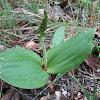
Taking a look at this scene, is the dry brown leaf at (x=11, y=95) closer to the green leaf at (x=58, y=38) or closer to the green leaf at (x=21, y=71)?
the green leaf at (x=21, y=71)

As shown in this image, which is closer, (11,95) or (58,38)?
(11,95)

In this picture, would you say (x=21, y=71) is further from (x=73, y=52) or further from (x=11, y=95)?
(x=73, y=52)

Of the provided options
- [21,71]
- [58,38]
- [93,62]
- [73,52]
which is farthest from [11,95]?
[93,62]

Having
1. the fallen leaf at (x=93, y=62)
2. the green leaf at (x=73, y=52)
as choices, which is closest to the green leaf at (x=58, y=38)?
the green leaf at (x=73, y=52)

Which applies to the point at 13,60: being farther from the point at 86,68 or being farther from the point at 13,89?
the point at 86,68

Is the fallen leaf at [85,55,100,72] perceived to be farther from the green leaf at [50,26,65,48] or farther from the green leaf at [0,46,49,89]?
the green leaf at [0,46,49,89]
